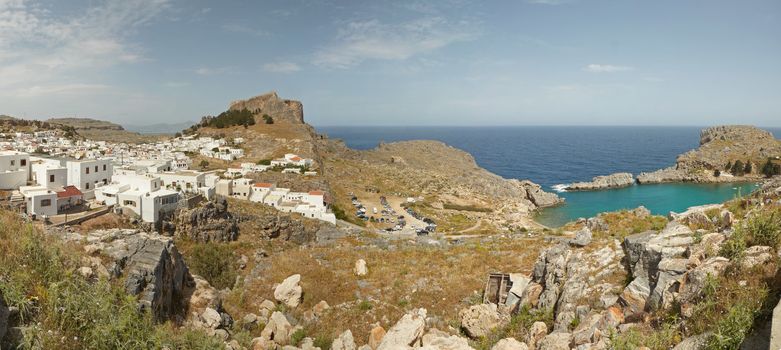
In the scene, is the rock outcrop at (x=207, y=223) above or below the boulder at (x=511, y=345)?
below

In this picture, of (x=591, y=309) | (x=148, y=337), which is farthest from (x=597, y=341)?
(x=148, y=337)

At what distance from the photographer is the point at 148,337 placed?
9.80 m

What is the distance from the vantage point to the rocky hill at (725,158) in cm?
10844

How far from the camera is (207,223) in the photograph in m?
38.4

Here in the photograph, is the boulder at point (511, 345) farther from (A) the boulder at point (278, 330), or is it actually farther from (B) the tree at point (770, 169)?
(B) the tree at point (770, 169)

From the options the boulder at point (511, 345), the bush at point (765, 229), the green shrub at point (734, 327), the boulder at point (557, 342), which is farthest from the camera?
the boulder at point (511, 345)

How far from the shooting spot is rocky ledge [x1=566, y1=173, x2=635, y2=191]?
99375 mm

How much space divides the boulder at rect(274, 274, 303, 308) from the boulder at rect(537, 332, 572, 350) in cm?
1220

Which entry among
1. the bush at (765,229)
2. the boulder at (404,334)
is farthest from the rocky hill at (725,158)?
the boulder at (404,334)

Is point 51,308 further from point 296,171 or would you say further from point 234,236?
point 296,171

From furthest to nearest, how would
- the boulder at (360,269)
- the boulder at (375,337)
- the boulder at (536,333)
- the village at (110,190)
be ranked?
the village at (110,190), the boulder at (360,269), the boulder at (375,337), the boulder at (536,333)

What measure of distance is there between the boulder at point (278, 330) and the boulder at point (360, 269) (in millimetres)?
5903

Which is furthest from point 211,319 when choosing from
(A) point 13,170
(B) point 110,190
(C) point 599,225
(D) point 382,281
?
(A) point 13,170

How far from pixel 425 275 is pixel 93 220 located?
→ 25.8 m
